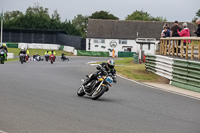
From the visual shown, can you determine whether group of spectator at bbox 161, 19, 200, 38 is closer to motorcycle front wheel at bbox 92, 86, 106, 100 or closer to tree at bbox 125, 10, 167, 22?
motorcycle front wheel at bbox 92, 86, 106, 100

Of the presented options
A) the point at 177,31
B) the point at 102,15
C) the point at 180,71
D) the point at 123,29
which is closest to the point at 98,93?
the point at 180,71

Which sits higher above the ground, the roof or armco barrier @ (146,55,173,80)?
the roof

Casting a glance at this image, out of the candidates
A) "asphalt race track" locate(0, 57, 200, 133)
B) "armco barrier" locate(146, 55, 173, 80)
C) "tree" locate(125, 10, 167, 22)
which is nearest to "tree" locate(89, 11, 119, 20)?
"tree" locate(125, 10, 167, 22)

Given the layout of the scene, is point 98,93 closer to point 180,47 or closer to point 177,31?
point 180,47

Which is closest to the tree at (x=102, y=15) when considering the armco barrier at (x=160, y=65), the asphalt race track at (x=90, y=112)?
the armco barrier at (x=160, y=65)

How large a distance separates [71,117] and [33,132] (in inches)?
63.1

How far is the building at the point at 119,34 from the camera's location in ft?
269

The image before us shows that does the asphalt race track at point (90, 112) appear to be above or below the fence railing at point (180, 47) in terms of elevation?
below

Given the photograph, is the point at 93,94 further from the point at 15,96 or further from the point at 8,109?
the point at 8,109

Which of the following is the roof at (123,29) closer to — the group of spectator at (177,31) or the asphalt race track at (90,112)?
the group of spectator at (177,31)

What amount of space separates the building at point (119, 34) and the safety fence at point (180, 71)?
59577 mm

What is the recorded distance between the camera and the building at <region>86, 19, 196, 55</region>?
269 ft

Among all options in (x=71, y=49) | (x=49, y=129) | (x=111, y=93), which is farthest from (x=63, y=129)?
(x=71, y=49)

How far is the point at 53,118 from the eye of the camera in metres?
8.29
